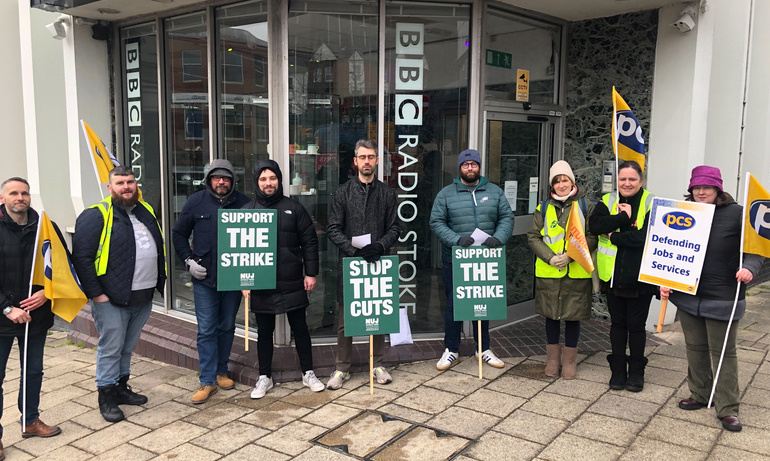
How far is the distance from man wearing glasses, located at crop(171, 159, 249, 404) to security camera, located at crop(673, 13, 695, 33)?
4586 millimetres

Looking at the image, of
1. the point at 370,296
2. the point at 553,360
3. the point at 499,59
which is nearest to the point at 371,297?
the point at 370,296

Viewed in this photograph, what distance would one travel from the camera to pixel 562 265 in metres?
4.83

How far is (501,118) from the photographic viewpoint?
240 inches

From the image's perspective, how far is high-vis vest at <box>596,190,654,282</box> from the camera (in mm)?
4535

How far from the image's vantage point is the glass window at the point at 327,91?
5484mm

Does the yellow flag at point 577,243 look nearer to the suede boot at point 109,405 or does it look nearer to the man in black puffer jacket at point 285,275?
the man in black puffer jacket at point 285,275

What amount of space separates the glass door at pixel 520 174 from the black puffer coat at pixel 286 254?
228 centimetres

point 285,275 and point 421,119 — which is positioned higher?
point 421,119

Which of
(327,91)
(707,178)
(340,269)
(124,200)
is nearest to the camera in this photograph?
(707,178)

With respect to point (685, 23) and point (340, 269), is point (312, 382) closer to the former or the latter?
point (340, 269)

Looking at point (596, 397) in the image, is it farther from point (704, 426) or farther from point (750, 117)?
point (750, 117)

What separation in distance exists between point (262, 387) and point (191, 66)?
350cm

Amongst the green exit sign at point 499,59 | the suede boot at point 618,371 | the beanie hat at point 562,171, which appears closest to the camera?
the suede boot at point 618,371

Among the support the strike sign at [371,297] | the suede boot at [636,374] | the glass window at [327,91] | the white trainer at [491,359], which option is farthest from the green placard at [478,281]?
the glass window at [327,91]
